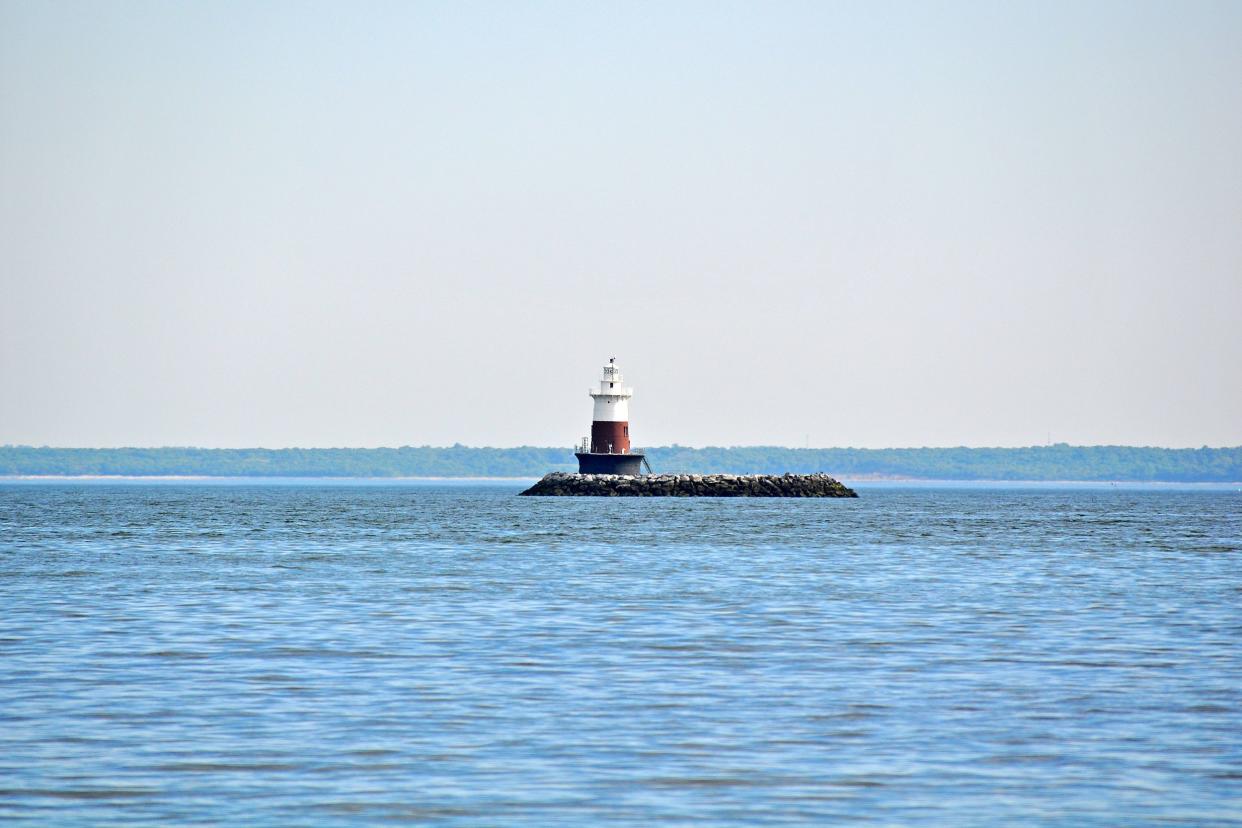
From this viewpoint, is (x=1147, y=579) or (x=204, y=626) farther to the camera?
(x=1147, y=579)

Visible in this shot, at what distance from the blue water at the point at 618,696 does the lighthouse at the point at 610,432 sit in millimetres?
72046

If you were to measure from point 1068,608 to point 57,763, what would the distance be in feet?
72.2

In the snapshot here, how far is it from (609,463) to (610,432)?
342 cm

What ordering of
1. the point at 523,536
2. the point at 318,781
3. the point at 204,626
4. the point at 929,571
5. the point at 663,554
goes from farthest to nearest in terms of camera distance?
1. the point at 523,536
2. the point at 663,554
3. the point at 929,571
4. the point at 204,626
5. the point at 318,781

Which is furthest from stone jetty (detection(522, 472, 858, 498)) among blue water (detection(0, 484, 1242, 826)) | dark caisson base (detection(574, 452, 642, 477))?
blue water (detection(0, 484, 1242, 826))

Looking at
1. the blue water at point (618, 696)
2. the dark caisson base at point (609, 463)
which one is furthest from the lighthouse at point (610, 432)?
the blue water at point (618, 696)

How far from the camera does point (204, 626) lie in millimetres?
27812

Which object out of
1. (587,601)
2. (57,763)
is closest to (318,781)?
(57,763)

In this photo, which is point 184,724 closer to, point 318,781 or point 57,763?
point 57,763

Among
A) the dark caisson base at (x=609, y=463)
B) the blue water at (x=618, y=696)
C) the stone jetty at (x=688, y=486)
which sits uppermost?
the dark caisson base at (x=609, y=463)

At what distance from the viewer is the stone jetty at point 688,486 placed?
126 metres

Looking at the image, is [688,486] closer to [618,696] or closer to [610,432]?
[610,432]

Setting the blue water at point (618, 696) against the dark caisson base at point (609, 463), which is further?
the dark caisson base at point (609, 463)

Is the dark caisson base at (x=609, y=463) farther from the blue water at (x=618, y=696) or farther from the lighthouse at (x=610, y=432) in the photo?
the blue water at (x=618, y=696)
